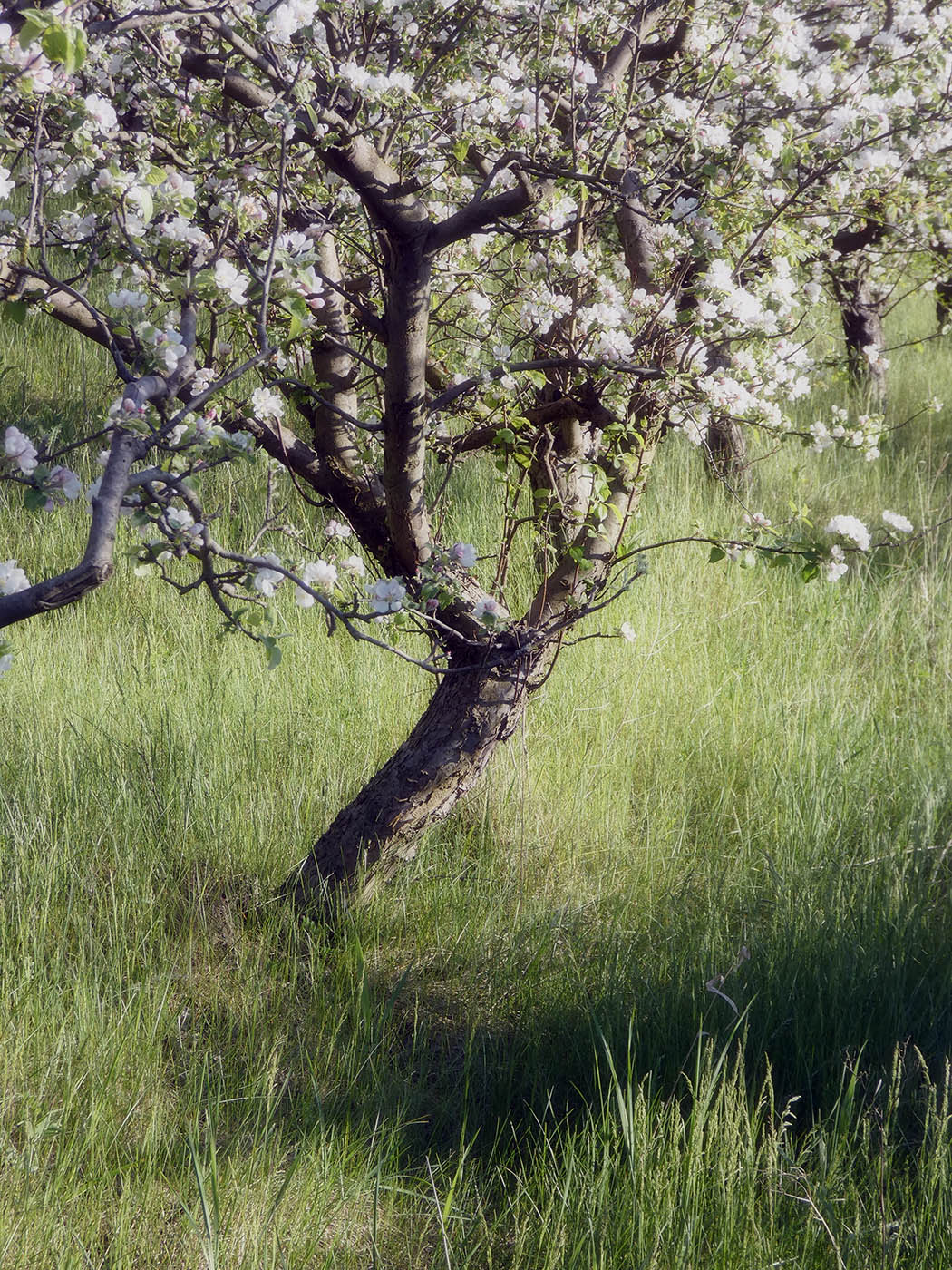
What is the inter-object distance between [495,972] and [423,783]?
0.44 meters

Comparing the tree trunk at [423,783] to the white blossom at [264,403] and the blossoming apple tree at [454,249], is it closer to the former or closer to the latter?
the blossoming apple tree at [454,249]

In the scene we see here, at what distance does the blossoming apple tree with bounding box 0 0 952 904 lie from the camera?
76.1 inches

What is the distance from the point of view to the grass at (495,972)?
158 cm

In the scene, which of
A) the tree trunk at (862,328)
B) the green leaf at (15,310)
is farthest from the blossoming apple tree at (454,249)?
the tree trunk at (862,328)

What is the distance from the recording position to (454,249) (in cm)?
296

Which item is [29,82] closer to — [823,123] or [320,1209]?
[320,1209]

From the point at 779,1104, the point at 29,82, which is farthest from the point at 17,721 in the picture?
the point at 779,1104

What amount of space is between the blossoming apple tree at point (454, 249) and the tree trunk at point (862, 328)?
13.1 feet

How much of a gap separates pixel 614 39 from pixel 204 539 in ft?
6.97

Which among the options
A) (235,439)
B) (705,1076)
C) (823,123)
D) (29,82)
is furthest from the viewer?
(823,123)

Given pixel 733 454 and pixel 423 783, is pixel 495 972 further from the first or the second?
pixel 733 454

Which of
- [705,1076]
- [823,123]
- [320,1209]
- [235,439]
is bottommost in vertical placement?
[320,1209]

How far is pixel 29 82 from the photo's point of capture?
1.29 meters

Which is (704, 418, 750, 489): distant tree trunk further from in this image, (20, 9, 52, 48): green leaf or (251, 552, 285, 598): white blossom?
(20, 9, 52, 48): green leaf
